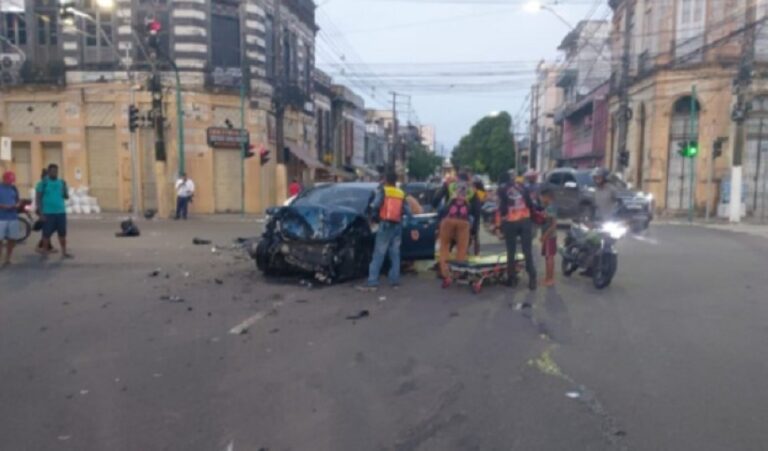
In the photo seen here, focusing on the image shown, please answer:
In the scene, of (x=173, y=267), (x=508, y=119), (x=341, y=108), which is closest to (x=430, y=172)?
(x=508, y=119)

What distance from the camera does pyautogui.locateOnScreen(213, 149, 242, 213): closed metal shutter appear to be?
2888 cm

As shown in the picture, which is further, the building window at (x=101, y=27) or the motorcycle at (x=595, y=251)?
the building window at (x=101, y=27)

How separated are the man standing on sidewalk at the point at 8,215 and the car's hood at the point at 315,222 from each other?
5245mm

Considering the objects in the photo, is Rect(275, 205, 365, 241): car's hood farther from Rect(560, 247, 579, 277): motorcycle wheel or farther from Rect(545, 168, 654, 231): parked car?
Rect(545, 168, 654, 231): parked car

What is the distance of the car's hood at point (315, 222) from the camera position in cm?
964

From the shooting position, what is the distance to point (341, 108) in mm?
47656

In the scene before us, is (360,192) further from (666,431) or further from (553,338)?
(666,431)

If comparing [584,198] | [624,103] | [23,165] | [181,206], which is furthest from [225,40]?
[624,103]

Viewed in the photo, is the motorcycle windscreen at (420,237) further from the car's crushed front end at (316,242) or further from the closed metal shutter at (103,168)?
the closed metal shutter at (103,168)

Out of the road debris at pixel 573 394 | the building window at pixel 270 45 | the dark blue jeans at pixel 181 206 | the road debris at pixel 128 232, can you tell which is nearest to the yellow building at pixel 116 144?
the building window at pixel 270 45

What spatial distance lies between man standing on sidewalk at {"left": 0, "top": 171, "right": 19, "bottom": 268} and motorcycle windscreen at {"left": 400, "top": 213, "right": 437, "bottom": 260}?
7.08 m

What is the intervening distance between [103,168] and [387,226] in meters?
23.6

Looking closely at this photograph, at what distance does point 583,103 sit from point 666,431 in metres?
42.6

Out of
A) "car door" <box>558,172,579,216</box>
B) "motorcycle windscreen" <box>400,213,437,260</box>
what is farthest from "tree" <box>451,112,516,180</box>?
"motorcycle windscreen" <box>400,213,437,260</box>
